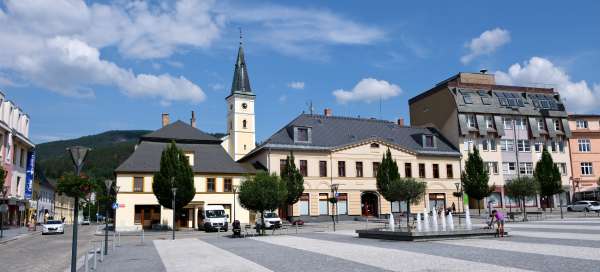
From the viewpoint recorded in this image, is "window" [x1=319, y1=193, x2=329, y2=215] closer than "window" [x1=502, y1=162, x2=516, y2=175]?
Yes

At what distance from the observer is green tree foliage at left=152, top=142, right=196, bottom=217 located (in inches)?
1636

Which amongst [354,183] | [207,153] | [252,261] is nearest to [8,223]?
[207,153]

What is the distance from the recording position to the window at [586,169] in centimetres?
6406

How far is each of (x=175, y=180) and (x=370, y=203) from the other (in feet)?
77.0

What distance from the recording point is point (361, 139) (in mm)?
56188

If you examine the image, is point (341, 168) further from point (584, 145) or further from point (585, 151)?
point (584, 145)

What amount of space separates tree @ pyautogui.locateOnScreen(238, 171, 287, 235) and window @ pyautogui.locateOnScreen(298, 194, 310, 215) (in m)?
16.0

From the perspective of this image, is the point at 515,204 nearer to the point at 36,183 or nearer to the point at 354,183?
the point at 354,183

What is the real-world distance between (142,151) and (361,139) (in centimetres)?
2353

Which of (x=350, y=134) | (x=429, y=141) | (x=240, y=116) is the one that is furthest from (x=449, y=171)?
(x=240, y=116)

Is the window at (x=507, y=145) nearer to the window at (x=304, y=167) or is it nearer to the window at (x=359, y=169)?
the window at (x=359, y=169)

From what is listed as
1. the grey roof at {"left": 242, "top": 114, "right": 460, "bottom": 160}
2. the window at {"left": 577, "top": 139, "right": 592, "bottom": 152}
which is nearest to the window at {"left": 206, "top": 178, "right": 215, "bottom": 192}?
the grey roof at {"left": 242, "top": 114, "right": 460, "bottom": 160}

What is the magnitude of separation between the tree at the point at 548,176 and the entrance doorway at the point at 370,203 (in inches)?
718

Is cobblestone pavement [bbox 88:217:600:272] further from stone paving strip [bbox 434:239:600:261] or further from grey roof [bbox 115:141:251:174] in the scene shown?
grey roof [bbox 115:141:251:174]
